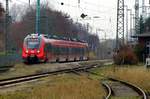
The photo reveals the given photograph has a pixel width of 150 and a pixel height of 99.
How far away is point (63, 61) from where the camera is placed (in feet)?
184

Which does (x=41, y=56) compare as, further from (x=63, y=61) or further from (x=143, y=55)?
(x=143, y=55)

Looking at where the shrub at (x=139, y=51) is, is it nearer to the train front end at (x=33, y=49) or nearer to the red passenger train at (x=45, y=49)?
the red passenger train at (x=45, y=49)

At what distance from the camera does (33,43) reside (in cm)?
4819

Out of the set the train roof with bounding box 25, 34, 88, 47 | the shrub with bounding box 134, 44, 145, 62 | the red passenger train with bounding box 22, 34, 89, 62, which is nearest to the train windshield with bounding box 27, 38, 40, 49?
the red passenger train with bounding box 22, 34, 89, 62

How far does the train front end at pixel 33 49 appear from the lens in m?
47.6

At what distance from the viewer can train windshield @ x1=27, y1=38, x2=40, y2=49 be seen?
47803 millimetres

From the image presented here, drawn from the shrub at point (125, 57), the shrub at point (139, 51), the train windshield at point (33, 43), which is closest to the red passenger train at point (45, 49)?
the train windshield at point (33, 43)

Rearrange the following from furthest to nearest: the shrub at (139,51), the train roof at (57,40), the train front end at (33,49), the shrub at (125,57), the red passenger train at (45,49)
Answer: the shrub at (139,51) < the shrub at (125,57) < the train roof at (57,40) < the red passenger train at (45,49) < the train front end at (33,49)

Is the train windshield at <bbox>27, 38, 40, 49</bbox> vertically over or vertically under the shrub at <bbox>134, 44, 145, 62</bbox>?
over

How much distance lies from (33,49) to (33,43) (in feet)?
2.23

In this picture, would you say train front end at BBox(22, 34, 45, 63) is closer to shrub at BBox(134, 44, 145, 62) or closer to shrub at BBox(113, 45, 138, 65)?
shrub at BBox(113, 45, 138, 65)

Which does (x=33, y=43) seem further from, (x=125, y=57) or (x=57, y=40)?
(x=125, y=57)

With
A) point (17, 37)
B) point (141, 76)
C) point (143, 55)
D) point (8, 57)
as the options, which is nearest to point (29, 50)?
point (8, 57)

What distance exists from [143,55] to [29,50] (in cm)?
1780
